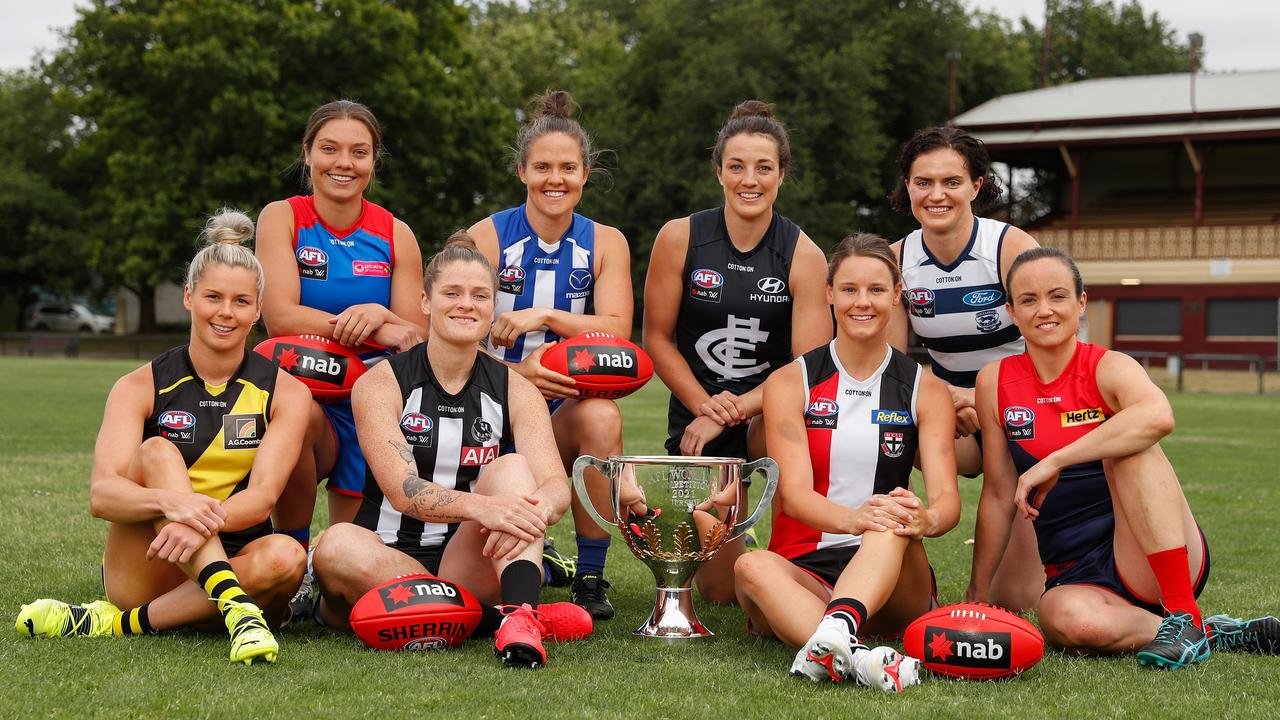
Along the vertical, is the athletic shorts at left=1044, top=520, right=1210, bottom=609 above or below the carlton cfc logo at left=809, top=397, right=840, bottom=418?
below

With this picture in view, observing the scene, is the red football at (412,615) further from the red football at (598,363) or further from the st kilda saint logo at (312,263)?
the st kilda saint logo at (312,263)

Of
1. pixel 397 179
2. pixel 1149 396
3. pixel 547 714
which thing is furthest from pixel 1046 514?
pixel 397 179

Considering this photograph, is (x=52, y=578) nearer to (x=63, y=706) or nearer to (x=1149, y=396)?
(x=63, y=706)

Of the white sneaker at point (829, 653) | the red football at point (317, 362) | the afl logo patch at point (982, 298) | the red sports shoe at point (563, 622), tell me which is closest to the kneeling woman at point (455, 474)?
the red sports shoe at point (563, 622)

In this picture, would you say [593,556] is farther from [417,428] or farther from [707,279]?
[707,279]

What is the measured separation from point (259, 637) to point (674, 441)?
2.23m

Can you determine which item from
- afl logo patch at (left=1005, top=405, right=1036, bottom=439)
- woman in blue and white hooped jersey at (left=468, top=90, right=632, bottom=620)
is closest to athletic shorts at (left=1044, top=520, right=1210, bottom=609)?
afl logo patch at (left=1005, top=405, right=1036, bottom=439)

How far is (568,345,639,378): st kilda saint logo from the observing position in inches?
184

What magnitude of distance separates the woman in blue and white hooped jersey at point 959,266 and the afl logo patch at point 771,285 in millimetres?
489

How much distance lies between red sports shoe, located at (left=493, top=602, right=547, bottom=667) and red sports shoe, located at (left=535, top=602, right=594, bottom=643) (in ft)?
1.04

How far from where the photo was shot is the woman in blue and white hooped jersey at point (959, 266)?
4.88m

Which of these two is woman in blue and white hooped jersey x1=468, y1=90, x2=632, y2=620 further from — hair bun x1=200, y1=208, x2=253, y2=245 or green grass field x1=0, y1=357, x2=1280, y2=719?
hair bun x1=200, y1=208, x2=253, y2=245

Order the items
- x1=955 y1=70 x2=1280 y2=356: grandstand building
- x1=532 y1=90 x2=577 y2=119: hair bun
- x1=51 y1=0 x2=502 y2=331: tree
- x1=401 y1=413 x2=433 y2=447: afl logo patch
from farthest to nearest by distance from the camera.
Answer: x1=955 y1=70 x2=1280 y2=356: grandstand building < x1=51 y1=0 x2=502 y2=331: tree < x1=532 y1=90 x2=577 y2=119: hair bun < x1=401 y1=413 x2=433 y2=447: afl logo patch

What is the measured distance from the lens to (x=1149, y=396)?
399 cm
